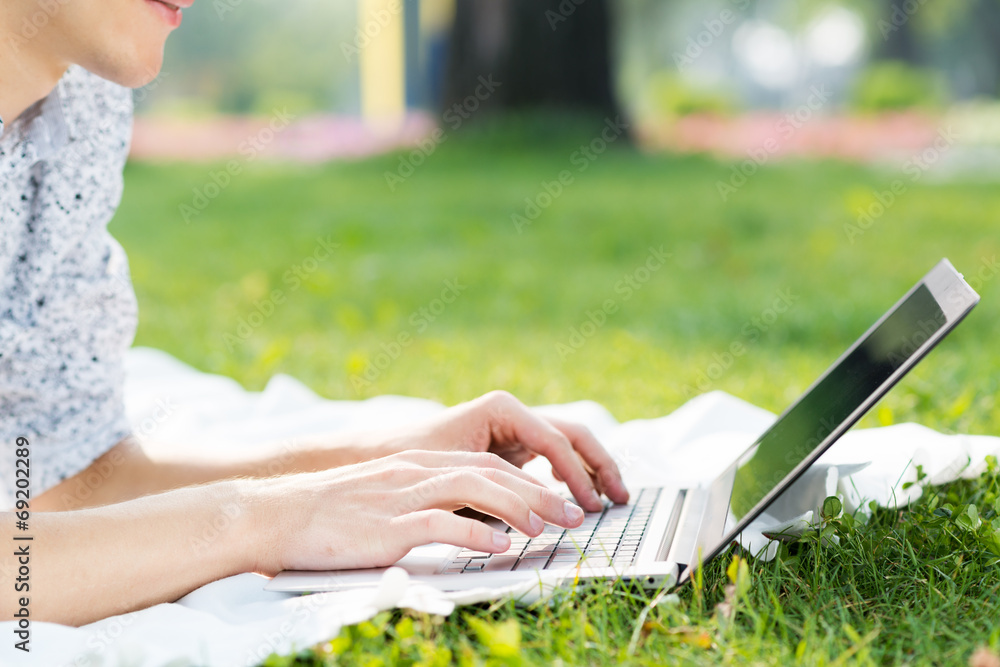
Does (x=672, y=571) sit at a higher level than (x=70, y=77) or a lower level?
lower

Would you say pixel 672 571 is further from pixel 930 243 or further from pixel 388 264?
pixel 930 243

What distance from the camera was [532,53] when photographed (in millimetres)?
8570

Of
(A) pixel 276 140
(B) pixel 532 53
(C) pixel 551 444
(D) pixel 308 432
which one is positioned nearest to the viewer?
(C) pixel 551 444

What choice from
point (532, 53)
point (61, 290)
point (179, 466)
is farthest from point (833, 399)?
point (532, 53)

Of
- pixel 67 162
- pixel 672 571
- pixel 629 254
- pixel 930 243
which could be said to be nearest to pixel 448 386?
pixel 67 162

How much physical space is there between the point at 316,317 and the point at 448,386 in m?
1.20

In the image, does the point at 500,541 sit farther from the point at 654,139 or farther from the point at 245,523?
the point at 654,139

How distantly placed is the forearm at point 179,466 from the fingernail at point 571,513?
46 cm

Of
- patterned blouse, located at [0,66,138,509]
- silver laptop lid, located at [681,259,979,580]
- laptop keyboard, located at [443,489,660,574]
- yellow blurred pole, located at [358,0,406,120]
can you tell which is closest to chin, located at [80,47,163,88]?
patterned blouse, located at [0,66,138,509]

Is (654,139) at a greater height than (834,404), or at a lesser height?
greater

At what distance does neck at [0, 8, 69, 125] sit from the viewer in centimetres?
165

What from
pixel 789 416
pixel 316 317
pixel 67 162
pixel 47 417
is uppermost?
pixel 67 162

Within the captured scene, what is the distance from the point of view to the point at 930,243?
496 centimetres

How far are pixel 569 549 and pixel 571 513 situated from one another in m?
0.07
